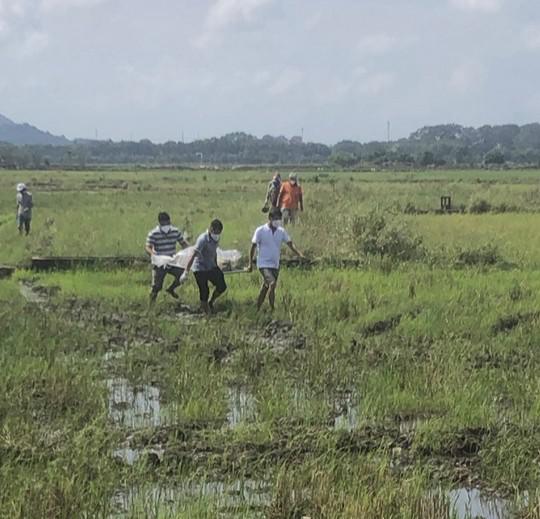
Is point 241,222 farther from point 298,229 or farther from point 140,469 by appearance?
point 140,469

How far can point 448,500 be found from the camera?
5461mm

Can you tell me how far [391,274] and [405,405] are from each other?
22.7ft

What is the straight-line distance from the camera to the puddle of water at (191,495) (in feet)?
17.4

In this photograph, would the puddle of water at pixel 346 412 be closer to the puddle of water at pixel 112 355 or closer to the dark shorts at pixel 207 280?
the puddle of water at pixel 112 355

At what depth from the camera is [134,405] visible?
307 inches

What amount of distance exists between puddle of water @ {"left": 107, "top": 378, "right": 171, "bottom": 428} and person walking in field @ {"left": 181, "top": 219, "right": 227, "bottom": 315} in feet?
10.5

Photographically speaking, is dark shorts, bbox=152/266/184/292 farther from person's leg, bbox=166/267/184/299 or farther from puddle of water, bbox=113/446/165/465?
puddle of water, bbox=113/446/165/465

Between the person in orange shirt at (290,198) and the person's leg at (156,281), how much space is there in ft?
24.6

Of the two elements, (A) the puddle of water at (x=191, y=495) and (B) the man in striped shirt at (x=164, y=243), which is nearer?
(A) the puddle of water at (x=191, y=495)

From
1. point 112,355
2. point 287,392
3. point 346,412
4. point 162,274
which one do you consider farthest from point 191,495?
point 162,274

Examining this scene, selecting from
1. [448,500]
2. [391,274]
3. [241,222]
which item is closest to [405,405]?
[448,500]

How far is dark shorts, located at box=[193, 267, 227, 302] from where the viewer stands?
1169cm

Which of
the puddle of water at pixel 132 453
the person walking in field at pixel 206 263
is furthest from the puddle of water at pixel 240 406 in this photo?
the person walking in field at pixel 206 263

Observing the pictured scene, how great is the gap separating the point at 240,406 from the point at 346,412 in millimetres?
905
